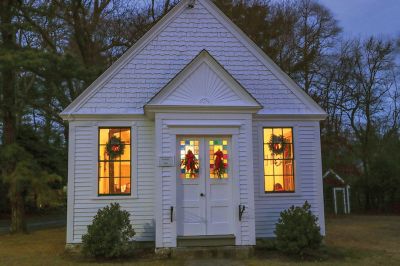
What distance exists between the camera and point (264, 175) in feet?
37.6

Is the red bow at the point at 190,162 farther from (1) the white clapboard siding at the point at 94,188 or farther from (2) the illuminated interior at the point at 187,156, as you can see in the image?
(1) the white clapboard siding at the point at 94,188

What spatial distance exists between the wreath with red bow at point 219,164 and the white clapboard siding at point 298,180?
149cm

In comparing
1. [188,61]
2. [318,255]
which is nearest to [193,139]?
[188,61]

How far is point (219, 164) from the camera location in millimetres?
10148

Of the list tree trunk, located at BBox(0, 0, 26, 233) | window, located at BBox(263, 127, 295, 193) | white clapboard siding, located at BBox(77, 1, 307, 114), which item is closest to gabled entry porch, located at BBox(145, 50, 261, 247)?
white clapboard siding, located at BBox(77, 1, 307, 114)

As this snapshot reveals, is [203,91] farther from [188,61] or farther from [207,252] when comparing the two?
[207,252]

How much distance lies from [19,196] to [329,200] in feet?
53.2

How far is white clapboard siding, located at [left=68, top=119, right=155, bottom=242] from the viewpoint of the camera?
35.7ft

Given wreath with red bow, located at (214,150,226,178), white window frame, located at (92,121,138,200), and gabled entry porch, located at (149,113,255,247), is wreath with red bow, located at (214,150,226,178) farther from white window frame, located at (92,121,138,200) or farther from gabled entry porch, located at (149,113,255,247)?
white window frame, located at (92,121,138,200)

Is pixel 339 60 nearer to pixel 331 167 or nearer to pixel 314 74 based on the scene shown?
pixel 314 74

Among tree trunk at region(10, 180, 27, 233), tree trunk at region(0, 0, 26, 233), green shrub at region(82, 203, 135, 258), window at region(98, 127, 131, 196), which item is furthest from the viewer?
tree trunk at region(10, 180, 27, 233)

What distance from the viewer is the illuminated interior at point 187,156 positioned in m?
10.2

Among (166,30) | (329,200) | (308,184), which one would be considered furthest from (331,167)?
(166,30)

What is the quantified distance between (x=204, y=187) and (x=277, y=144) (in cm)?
254
